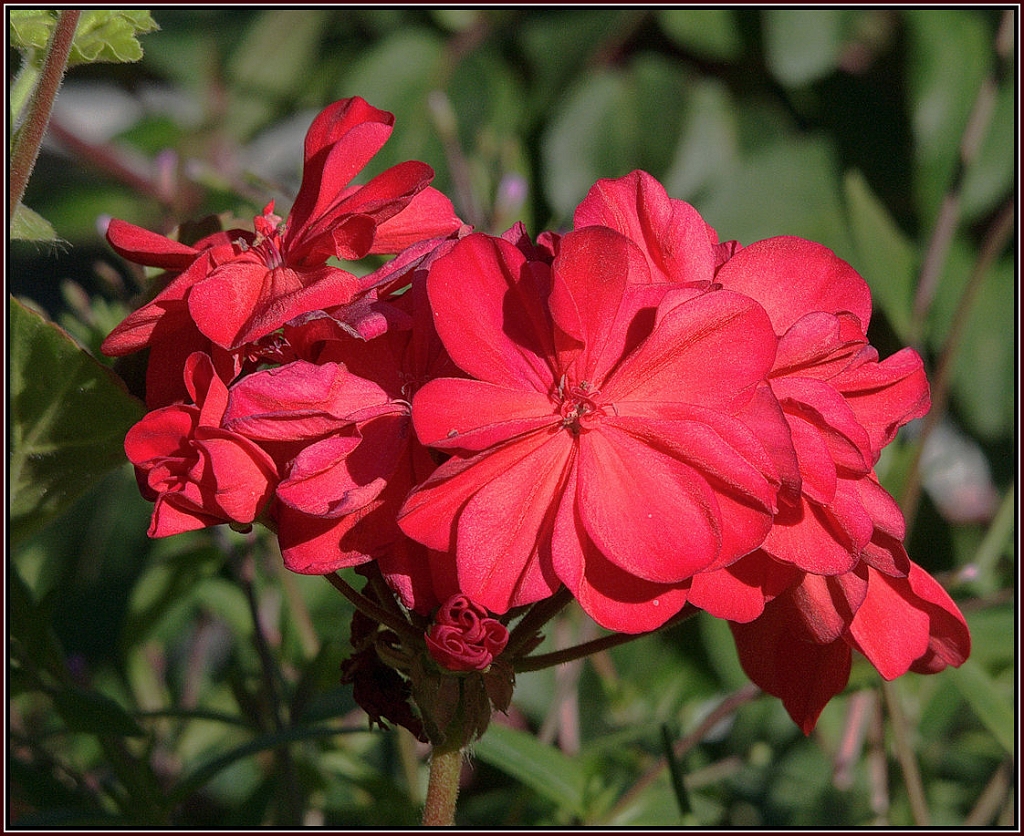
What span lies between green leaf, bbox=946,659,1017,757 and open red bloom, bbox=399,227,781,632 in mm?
345

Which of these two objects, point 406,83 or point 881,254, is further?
point 406,83

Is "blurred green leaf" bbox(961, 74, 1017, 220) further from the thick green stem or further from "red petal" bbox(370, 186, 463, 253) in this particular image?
the thick green stem

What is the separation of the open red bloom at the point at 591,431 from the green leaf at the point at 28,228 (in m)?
0.20

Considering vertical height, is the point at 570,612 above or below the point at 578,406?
below

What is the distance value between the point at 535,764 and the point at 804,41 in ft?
2.76

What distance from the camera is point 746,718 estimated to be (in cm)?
92

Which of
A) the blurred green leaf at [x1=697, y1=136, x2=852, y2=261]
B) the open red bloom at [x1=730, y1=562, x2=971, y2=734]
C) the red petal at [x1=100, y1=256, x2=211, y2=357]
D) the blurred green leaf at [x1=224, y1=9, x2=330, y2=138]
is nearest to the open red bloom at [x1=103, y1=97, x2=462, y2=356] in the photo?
the red petal at [x1=100, y1=256, x2=211, y2=357]

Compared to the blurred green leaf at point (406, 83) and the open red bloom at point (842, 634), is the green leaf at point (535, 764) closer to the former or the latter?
the open red bloom at point (842, 634)

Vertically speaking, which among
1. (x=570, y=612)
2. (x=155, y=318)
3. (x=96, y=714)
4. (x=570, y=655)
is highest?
(x=155, y=318)

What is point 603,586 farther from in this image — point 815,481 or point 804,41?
point 804,41

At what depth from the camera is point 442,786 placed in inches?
16.1

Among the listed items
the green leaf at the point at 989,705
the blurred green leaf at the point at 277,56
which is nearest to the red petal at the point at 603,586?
the green leaf at the point at 989,705

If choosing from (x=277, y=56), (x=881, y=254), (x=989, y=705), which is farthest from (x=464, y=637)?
(x=277, y=56)

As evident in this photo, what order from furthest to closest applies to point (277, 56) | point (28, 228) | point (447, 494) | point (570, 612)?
1. point (277, 56)
2. point (570, 612)
3. point (28, 228)
4. point (447, 494)
